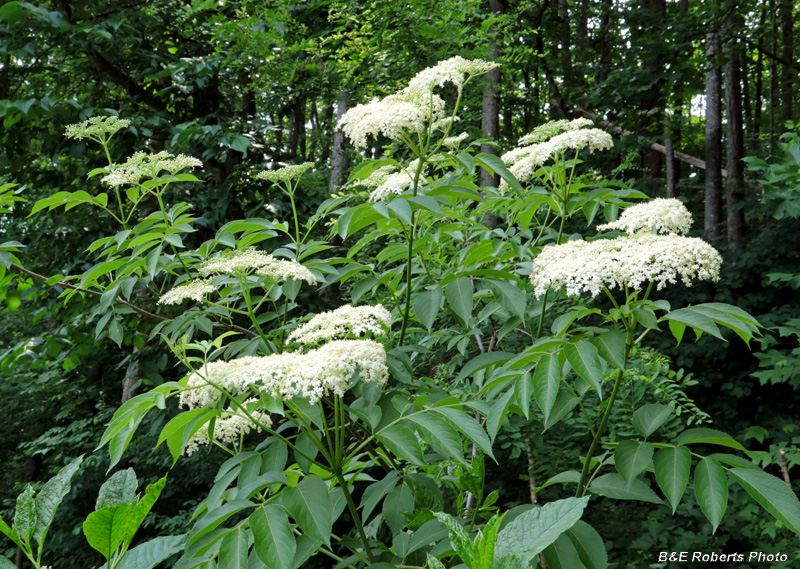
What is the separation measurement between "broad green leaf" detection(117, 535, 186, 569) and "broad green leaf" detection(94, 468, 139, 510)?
0.07 metres

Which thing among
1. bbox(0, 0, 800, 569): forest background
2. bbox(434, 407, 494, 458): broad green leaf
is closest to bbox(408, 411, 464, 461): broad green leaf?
bbox(434, 407, 494, 458): broad green leaf

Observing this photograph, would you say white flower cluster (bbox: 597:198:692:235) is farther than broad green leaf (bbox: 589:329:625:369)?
Yes

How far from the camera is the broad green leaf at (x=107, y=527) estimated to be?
0.44 metres

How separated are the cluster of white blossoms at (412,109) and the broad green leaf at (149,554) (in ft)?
3.96

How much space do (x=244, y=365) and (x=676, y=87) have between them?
4.63 meters

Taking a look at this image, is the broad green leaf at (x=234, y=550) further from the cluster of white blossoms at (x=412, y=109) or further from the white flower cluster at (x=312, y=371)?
the cluster of white blossoms at (x=412, y=109)

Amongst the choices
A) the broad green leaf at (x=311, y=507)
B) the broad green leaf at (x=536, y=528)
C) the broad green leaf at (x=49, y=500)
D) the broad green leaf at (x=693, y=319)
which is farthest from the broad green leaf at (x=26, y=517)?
the broad green leaf at (x=693, y=319)

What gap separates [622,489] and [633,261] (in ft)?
1.78

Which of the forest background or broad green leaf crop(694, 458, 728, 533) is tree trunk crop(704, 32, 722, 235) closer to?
the forest background

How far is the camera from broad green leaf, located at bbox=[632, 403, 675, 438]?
133 centimetres

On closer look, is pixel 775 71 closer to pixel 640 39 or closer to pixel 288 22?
pixel 640 39

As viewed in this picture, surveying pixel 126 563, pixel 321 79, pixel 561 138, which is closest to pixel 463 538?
pixel 126 563

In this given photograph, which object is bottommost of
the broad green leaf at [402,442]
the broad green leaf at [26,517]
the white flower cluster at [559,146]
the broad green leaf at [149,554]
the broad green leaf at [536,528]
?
the broad green leaf at [402,442]

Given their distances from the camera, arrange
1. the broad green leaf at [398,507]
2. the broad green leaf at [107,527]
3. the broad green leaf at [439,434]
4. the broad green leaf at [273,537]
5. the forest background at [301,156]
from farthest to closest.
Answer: the forest background at [301,156] → the broad green leaf at [398,507] → the broad green leaf at [439,434] → the broad green leaf at [273,537] → the broad green leaf at [107,527]
